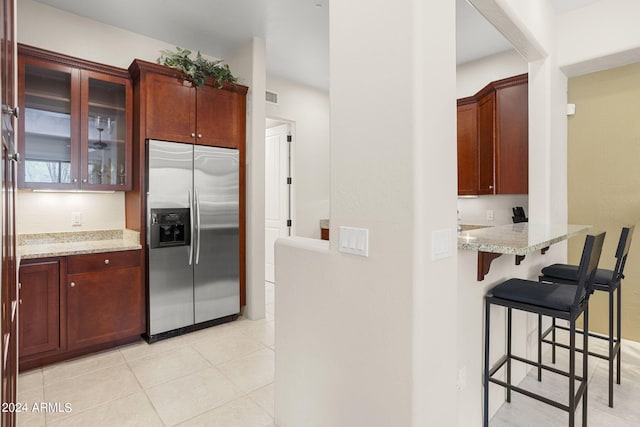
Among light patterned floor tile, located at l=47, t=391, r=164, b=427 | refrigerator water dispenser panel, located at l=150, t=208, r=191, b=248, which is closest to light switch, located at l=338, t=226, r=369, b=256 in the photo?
light patterned floor tile, located at l=47, t=391, r=164, b=427

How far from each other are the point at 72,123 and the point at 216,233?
1.54 meters

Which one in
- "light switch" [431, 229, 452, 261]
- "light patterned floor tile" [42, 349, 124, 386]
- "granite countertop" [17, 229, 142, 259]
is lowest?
"light patterned floor tile" [42, 349, 124, 386]

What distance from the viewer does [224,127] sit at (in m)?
3.53

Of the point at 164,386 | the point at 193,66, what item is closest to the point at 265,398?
the point at 164,386

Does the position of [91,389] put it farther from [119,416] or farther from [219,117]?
[219,117]

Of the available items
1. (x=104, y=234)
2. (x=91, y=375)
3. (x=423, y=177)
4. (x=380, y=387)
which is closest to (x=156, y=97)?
(x=104, y=234)

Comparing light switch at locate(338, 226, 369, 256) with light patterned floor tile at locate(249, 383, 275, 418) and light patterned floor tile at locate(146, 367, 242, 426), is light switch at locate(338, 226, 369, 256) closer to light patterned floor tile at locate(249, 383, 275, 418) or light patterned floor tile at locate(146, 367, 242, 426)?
light patterned floor tile at locate(249, 383, 275, 418)

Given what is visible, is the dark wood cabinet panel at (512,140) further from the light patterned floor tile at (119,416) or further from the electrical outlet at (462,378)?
the light patterned floor tile at (119,416)

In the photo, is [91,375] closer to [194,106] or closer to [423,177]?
[194,106]

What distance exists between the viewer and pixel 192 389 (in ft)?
7.65

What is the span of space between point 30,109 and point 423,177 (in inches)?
125

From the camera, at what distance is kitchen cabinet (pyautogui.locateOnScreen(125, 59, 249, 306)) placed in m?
3.05

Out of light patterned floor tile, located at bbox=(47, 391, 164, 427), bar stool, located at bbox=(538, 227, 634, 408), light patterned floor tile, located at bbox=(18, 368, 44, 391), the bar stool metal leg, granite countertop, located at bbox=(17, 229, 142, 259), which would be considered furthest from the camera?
granite countertop, located at bbox=(17, 229, 142, 259)

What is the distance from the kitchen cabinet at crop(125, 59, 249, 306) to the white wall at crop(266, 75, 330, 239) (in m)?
1.16
